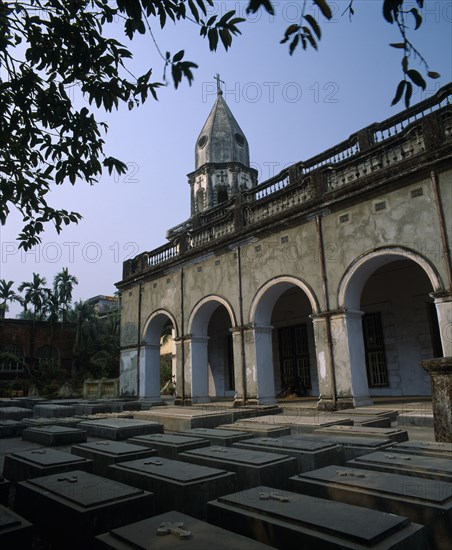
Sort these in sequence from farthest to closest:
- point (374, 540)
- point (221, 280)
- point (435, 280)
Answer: point (221, 280)
point (435, 280)
point (374, 540)

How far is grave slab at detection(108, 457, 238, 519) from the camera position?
9.74 feet

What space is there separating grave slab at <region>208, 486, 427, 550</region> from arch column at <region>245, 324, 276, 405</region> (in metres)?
9.91

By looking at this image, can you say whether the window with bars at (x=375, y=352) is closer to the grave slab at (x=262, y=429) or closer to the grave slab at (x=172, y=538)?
the grave slab at (x=262, y=429)

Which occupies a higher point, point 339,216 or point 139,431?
point 339,216

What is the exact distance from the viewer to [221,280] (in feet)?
47.1

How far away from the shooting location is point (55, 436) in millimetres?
5980

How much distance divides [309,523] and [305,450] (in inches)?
75.6

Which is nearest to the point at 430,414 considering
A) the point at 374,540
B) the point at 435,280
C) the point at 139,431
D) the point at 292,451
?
the point at 435,280

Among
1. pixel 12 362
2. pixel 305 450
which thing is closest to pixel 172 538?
pixel 305 450

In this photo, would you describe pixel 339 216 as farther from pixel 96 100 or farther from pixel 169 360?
pixel 169 360

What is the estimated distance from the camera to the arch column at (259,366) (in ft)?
40.9

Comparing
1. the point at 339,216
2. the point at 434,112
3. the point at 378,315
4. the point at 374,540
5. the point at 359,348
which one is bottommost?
the point at 374,540

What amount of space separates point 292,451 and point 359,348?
7.02 meters

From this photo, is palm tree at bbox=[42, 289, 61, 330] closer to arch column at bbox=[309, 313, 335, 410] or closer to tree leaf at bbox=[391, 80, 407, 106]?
arch column at bbox=[309, 313, 335, 410]
